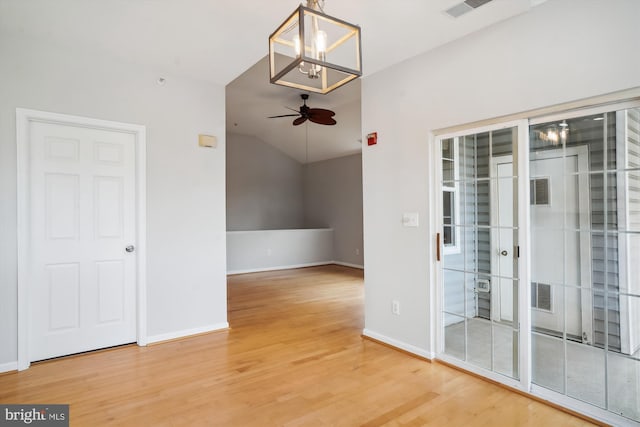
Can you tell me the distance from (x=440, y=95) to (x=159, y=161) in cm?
Answer: 278

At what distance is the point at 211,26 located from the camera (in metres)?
2.72

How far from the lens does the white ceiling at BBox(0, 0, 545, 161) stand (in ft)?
7.98

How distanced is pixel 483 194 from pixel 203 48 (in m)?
2.70

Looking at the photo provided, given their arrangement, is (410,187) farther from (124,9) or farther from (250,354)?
(124,9)

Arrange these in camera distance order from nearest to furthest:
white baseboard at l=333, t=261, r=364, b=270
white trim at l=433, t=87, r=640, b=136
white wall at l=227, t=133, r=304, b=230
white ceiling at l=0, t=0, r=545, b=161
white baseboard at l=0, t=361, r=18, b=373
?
white trim at l=433, t=87, r=640, b=136
white ceiling at l=0, t=0, r=545, b=161
white baseboard at l=0, t=361, r=18, b=373
white baseboard at l=333, t=261, r=364, b=270
white wall at l=227, t=133, r=304, b=230

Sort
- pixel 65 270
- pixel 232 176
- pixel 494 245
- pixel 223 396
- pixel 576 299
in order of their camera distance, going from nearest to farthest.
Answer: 1. pixel 576 299
2. pixel 223 396
3. pixel 494 245
4. pixel 65 270
5. pixel 232 176

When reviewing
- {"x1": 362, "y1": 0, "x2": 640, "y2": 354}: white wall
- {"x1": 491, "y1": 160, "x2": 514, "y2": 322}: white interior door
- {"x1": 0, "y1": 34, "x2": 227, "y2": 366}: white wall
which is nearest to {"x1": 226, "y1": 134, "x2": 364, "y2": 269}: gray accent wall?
{"x1": 362, "y1": 0, "x2": 640, "y2": 354}: white wall

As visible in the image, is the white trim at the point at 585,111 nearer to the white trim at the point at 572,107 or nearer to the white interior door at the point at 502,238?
the white trim at the point at 572,107

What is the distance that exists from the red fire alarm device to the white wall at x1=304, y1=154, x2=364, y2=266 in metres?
4.76

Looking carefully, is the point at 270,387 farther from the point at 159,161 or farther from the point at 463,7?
the point at 463,7

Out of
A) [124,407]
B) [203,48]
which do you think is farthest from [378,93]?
[124,407]

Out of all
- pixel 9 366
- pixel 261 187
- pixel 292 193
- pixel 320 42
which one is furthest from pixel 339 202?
pixel 320 42

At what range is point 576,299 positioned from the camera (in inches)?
90.7

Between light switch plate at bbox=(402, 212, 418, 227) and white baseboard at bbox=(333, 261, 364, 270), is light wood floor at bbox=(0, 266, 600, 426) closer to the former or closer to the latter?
light switch plate at bbox=(402, 212, 418, 227)
